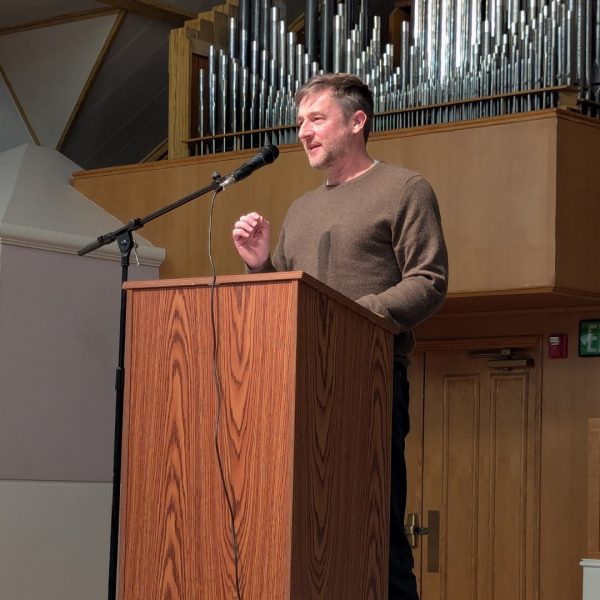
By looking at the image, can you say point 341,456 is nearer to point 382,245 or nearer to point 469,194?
point 382,245

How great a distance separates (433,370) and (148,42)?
92.9 inches

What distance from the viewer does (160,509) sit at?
7.11ft

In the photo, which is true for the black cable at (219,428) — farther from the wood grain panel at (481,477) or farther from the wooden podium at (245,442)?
the wood grain panel at (481,477)

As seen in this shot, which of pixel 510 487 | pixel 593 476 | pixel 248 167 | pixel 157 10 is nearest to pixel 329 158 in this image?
pixel 248 167

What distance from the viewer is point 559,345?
5.72 metres

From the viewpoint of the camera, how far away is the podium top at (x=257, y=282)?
A: 2070 mm

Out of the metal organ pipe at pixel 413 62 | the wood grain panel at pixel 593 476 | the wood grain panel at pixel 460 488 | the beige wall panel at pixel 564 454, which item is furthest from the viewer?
the wood grain panel at pixel 460 488

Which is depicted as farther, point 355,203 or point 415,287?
point 355,203

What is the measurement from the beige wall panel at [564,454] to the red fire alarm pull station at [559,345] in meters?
0.03

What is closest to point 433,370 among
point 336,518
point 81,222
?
point 81,222

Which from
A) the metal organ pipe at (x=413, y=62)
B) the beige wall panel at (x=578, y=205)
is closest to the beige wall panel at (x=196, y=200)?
the metal organ pipe at (x=413, y=62)

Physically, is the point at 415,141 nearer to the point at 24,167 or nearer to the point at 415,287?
the point at 24,167

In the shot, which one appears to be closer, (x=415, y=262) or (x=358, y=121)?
(x=415, y=262)

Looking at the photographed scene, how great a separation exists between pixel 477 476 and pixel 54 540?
2.08 metres
